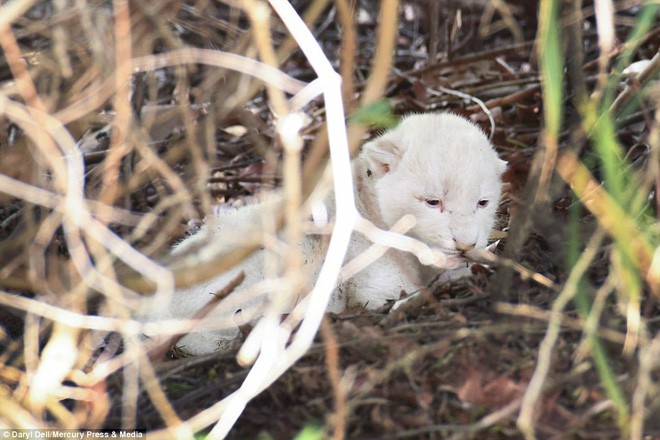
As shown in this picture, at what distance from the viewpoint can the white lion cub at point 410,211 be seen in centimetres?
426

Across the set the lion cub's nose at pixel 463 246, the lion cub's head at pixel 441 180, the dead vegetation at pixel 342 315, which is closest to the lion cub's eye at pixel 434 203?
the lion cub's head at pixel 441 180

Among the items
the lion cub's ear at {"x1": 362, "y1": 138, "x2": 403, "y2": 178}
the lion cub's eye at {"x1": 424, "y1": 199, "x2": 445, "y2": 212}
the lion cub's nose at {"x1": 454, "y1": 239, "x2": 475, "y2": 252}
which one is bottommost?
the lion cub's nose at {"x1": 454, "y1": 239, "x2": 475, "y2": 252}

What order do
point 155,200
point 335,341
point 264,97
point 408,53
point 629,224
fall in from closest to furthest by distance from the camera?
1. point 629,224
2. point 335,341
3. point 155,200
4. point 264,97
5. point 408,53

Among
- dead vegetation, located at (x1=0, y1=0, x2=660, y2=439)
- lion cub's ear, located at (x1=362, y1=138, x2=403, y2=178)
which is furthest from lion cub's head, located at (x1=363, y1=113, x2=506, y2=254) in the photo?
dead vegetation, located at (x1=0, y1=0, x2=660, y2=439)

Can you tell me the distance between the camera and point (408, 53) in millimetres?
7070

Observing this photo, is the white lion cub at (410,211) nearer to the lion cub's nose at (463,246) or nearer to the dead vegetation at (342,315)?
the lion cub's nose at (463,246)

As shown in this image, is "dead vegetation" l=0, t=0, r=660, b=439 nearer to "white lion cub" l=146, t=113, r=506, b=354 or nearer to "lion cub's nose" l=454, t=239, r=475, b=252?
"lion cub's nose" l=454, t=239, r=475, b=252

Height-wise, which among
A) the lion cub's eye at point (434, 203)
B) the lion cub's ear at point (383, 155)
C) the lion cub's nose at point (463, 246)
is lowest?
the lion cub's nose at point (463, 246)

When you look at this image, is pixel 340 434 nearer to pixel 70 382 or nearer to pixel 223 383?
pixel 223 383

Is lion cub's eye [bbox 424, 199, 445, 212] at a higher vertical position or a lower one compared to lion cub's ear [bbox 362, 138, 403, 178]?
lower

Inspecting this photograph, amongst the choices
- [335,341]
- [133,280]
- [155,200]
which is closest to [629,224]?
[335,341]

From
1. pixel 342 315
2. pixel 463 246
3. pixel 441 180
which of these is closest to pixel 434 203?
pixel 441 180

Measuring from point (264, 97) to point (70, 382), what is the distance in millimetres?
3511

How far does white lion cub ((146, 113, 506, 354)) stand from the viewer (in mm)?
4258
